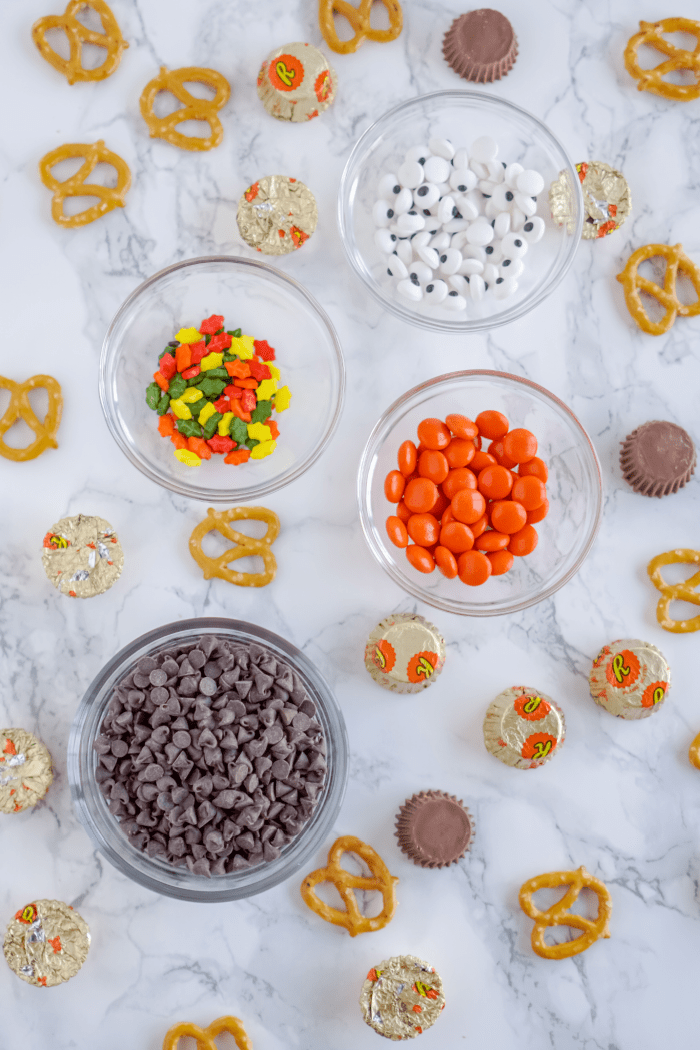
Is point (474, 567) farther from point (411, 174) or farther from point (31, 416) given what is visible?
point (31, 416)

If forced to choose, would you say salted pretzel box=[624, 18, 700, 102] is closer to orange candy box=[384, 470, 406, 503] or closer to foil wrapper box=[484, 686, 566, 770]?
orange candy box=[384, 470, 406, 503]

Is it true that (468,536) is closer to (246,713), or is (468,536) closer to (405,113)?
(246,713)

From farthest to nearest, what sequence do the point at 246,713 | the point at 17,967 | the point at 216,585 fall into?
the point at 216,585 < the point at 17,967 < the point at 246,713

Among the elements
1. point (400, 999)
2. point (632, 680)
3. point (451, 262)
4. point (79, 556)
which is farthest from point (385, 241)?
point (400, 999)

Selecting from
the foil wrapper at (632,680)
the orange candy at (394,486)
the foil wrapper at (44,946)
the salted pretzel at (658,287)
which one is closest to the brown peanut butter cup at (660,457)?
the salted pretzel at (658,287)

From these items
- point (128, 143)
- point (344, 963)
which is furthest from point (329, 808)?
point (128, 143)

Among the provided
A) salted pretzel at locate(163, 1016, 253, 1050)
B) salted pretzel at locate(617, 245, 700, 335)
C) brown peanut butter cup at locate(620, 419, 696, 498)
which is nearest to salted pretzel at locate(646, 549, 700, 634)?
brown peanut butter cup at locate(620, 419, 696, 498)
